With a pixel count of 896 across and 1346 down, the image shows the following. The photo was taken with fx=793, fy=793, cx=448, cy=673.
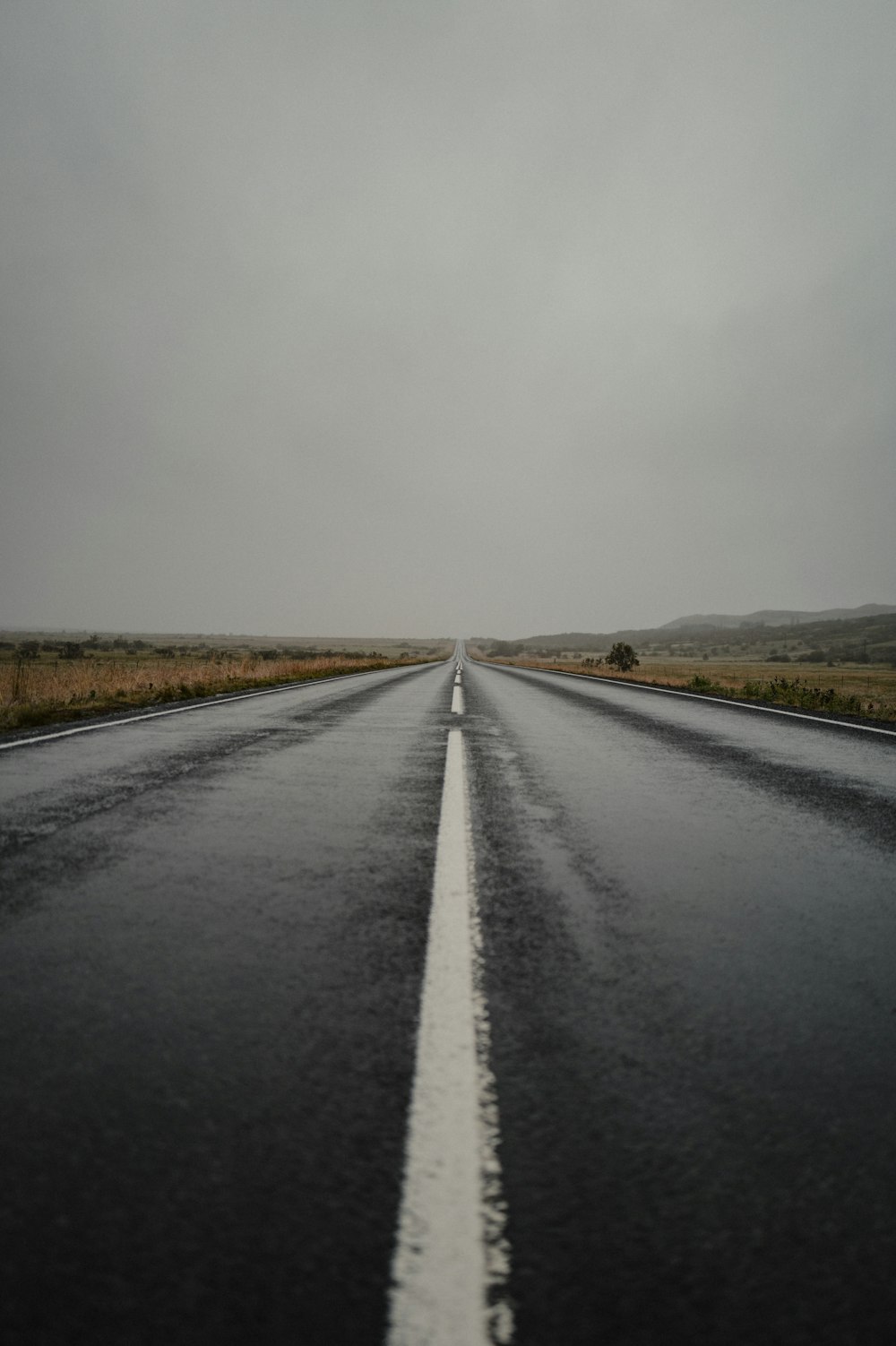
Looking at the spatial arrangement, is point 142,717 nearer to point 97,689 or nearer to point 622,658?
point 97,689

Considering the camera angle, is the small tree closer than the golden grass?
No

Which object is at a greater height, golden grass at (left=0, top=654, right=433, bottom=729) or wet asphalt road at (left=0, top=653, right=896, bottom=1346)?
golden grass at (left=0, top=654, right=433, bottom=729)

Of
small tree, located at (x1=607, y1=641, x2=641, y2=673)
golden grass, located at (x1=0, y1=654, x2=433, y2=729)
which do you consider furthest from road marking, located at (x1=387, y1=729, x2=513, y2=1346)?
small tree, located at (x1=607, y1=641, x2=641, y2=673)

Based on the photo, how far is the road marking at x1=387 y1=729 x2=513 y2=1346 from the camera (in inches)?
54.1

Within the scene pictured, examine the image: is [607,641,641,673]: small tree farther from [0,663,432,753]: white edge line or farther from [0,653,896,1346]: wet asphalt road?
[0,653,896,1346]: wet asphalt road

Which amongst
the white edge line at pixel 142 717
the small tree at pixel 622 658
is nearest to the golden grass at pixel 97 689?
the white edge line at pixel 142 717

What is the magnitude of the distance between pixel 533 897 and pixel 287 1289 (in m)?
2.47

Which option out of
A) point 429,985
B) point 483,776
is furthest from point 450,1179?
point 483,776

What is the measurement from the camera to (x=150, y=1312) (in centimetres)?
138

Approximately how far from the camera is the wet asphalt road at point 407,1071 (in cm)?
145

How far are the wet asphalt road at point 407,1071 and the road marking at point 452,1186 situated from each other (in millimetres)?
43

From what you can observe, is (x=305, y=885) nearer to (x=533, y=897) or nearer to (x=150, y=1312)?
(x=533, y=897)

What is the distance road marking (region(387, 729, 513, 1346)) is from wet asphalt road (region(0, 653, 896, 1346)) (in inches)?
1.7

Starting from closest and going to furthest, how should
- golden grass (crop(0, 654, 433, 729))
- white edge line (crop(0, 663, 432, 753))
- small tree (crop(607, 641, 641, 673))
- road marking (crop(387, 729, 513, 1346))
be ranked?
road marking (crop(387, 729, 513, 1346)) → white edge line (crop(0, 663, 432, 753)) → golden grass (crop(0, 654, 433, 729)) → small tree (crop(607, 641, 641, 673))
